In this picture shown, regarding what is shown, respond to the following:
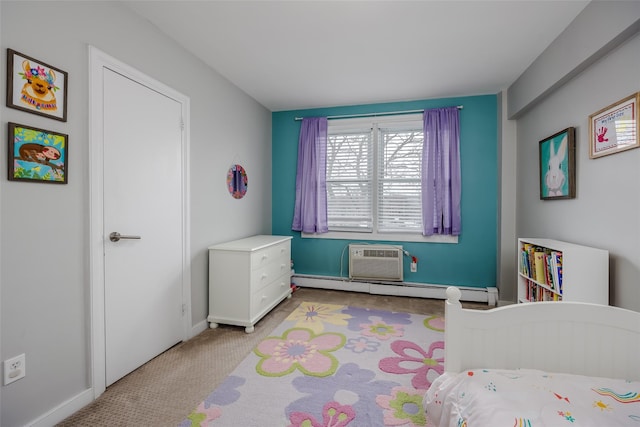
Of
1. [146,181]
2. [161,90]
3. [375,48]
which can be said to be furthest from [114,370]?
[375,48]

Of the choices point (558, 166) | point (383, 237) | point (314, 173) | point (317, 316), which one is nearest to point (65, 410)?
point (317, 316)

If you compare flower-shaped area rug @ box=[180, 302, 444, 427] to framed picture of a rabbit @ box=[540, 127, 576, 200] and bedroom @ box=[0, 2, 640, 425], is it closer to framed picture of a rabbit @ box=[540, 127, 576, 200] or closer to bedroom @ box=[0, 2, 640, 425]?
bedroom @ box=[0, 2, 640, 425]

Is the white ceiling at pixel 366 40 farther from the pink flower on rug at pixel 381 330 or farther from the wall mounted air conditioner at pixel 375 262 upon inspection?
the pink flower on rug at pixel 381 330

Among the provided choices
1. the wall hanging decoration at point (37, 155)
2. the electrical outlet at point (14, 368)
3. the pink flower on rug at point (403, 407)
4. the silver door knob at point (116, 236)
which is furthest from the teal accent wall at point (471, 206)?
the electrical outlet at point (14, 368)

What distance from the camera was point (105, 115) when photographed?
5.82 ft

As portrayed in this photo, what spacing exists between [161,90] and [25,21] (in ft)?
2.77

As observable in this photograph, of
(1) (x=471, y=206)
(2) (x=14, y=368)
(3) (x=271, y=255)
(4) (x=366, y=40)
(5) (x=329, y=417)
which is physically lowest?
(5) (x=329, y=417)

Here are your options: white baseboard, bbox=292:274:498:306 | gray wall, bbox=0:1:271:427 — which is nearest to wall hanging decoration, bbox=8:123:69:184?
gray wall, bbox=0:1:271:427

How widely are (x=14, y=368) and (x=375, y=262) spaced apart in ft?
10.5

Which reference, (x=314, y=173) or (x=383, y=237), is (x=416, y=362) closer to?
(x=383, y=237)

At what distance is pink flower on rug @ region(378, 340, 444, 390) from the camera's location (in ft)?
6.28

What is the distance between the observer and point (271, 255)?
304cm

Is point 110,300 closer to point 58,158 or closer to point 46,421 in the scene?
point 46,421

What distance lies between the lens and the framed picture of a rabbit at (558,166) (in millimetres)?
2168
